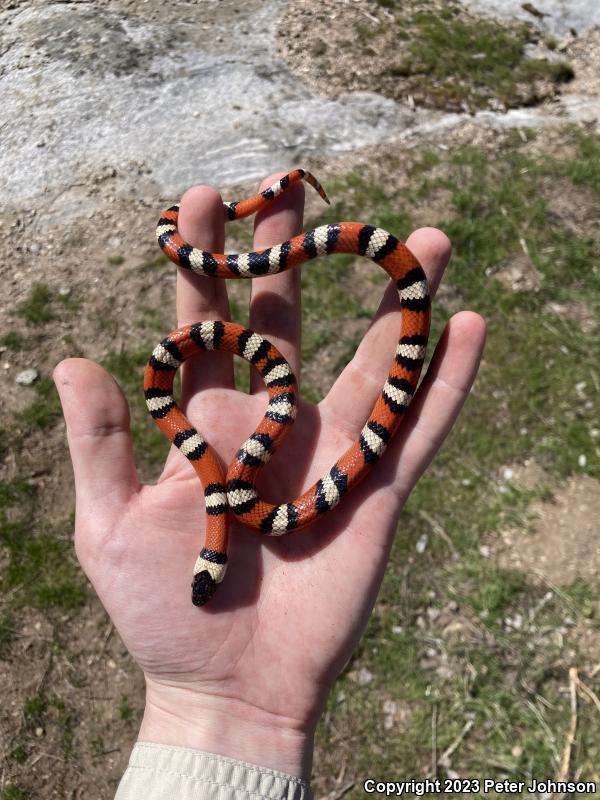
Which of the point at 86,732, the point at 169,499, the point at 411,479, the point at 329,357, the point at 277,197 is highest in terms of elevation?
the point at 277,197

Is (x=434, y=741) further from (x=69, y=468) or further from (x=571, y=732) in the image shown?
(x=69, y=468)

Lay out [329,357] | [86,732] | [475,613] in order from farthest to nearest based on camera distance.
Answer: [329,357]
[475,613]
[86,732]

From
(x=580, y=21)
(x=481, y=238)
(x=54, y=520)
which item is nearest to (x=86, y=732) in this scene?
(x=54, y=520)

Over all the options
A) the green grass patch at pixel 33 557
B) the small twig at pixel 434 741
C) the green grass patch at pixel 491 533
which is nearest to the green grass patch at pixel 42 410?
the green grass patch at pixel 33 557

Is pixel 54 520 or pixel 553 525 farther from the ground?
pixel 54 520

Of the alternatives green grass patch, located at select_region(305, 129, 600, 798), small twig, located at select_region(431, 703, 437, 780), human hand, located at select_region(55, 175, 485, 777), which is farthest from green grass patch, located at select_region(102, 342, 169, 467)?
small twig, located at select_region(431, 703, 437, 780)

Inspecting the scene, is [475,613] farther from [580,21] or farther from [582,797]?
[580,21]

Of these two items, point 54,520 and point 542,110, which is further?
point 542,110
